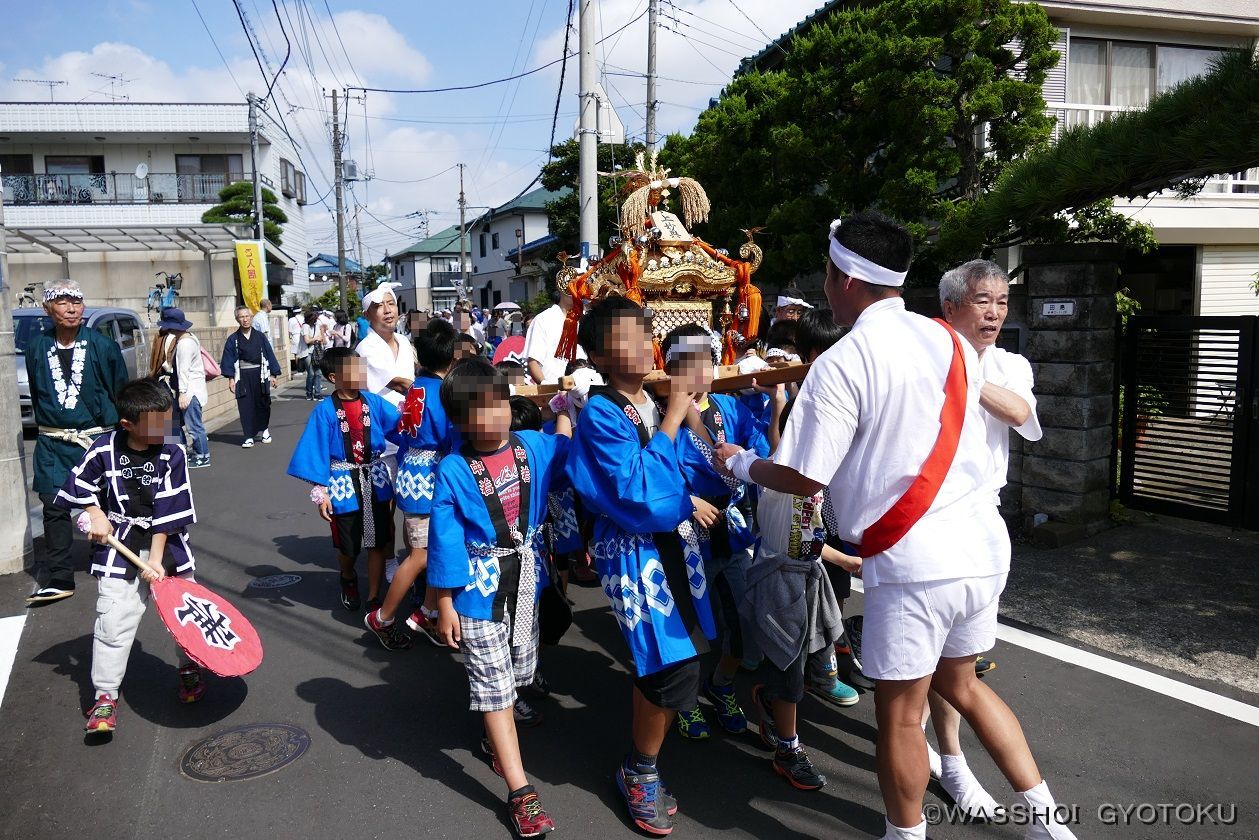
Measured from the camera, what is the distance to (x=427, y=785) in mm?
3410

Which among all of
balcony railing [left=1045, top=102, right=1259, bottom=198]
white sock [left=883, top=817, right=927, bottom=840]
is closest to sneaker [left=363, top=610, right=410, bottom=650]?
white sock [left=883, top=817, right=927, bottom=840]

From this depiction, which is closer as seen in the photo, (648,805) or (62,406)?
(648,805)

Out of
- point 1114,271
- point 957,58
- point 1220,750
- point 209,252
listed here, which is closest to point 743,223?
point 957,58

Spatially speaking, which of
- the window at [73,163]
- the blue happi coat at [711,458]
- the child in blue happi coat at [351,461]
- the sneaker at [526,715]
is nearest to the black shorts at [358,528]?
the child in blue happi coat at [351,461]

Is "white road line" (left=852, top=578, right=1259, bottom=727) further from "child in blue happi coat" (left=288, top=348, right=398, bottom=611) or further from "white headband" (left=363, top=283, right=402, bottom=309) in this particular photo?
"white headband" (left=363, top=283, right=402, bottom=309)

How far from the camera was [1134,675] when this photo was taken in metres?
4.20

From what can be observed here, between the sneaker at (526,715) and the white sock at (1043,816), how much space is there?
2045 millimetres

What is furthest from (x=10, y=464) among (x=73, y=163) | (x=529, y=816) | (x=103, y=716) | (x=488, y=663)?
(x=73, y=163)

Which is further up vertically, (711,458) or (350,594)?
(711,458)

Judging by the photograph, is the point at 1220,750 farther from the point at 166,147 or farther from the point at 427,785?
the point at 166,147

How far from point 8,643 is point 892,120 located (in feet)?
30.1

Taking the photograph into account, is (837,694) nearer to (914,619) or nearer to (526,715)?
(526,715)

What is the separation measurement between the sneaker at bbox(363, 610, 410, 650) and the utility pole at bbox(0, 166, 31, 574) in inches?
131

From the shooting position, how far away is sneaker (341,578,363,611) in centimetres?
552
